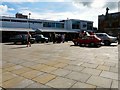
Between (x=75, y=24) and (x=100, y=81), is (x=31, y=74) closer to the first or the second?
(x=100, y=81)

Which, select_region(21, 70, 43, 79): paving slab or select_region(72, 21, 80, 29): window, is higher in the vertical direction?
select_region(72, 21, 80, 29): window

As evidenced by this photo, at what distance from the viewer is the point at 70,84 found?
4.57 m

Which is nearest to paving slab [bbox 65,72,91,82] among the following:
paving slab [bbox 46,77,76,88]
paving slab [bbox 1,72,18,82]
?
paving slab [bbox 46,77,76,88]

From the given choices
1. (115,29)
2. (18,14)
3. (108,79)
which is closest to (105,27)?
(115,29)

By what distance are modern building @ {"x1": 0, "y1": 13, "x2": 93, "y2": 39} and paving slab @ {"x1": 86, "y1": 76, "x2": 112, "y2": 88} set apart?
21861 millimetres

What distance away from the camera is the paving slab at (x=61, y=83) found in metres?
4.46

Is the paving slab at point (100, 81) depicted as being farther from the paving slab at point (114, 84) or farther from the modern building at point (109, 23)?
the modern building at point (109, 23)

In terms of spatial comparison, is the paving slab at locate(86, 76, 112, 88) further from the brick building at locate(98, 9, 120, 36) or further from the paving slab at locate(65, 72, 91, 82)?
the brick building at locate(98, 9, 120, 36)

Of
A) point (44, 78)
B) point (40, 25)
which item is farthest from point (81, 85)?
point (40, 25)

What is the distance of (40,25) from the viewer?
Result: 34406 millimetres

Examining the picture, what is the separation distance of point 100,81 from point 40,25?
30727 mm

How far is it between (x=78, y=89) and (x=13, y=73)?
2.79 meters

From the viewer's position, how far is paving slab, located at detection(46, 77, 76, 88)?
4462 mm

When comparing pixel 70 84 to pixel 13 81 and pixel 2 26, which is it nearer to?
pixel 13 81
